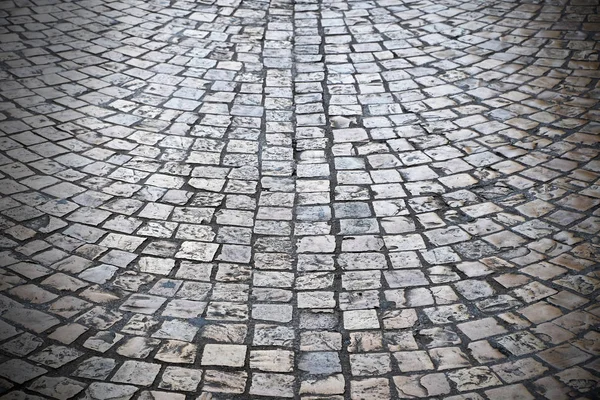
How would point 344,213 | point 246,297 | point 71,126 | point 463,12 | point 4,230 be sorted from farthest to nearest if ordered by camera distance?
1. point 463,12
2. point 71,126
3. point 344,213
4. point 4,230
5. point 246,297

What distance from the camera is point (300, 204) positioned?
14.3 ft

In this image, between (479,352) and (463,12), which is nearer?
(479,352)

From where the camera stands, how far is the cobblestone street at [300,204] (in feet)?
10.3

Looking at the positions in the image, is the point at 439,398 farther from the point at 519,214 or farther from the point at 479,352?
the point at 519,214

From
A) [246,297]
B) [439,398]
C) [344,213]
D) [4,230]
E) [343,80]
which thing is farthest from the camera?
[343,80]

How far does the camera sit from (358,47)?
636cm

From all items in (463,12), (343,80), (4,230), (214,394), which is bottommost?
(214,394)

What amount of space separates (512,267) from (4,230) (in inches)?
142

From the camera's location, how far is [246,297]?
3.58 m

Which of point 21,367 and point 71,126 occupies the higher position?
point 71,126

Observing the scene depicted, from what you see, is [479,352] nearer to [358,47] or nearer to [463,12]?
[358,47]

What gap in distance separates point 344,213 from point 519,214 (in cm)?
132

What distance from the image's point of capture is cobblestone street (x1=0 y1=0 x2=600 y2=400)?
3150 millimetres

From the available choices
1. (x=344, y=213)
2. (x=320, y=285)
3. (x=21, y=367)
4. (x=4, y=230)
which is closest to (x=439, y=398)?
(x=320, y=285)
